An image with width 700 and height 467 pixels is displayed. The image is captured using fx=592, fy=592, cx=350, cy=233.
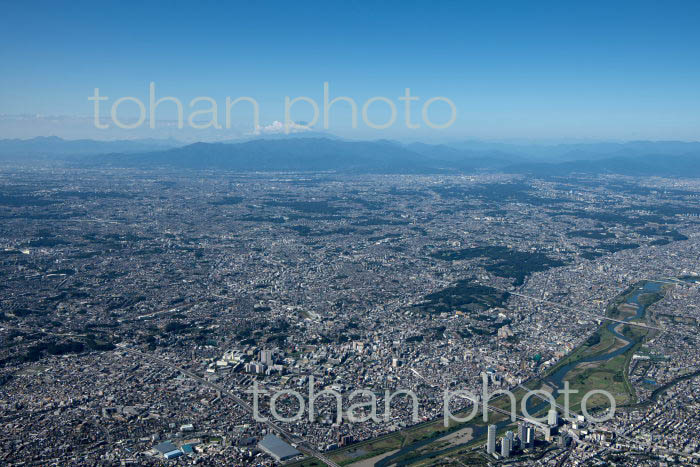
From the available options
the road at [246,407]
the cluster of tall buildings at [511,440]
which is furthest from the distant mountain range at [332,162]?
the cluster of tall buildings at [511,440]

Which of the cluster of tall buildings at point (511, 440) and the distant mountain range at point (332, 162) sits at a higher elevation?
the distant mountain range at point (332, 162)

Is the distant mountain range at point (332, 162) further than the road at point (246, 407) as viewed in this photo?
Yes

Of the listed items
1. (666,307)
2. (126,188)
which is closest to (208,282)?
(666,307)

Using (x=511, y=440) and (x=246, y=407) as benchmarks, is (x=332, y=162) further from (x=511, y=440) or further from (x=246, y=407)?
(x=511, y=440)

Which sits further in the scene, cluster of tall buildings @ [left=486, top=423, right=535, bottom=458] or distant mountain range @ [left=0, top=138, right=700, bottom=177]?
distant mountain range @ [left=0, top=138, right=700, bottom=177]

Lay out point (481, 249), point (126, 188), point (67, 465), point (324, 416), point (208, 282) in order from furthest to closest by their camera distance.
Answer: point (126, 188)
point (481, 249)
point (208, 282)
point (324, 416)
point (67, 465)

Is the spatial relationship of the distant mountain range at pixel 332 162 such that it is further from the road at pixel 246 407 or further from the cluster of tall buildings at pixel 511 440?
the cluster of tall buildings at pixel 511 440

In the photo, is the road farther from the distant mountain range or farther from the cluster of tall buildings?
the distant mountain range

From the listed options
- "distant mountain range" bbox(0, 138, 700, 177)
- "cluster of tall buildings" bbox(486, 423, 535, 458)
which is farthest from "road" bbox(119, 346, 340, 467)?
"distant mountain range" bbox(0, 138, 700, 177)

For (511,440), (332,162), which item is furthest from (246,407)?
(332,162)

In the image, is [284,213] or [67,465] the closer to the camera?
[67,465]

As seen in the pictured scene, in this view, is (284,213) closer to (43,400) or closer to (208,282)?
(208,282)
